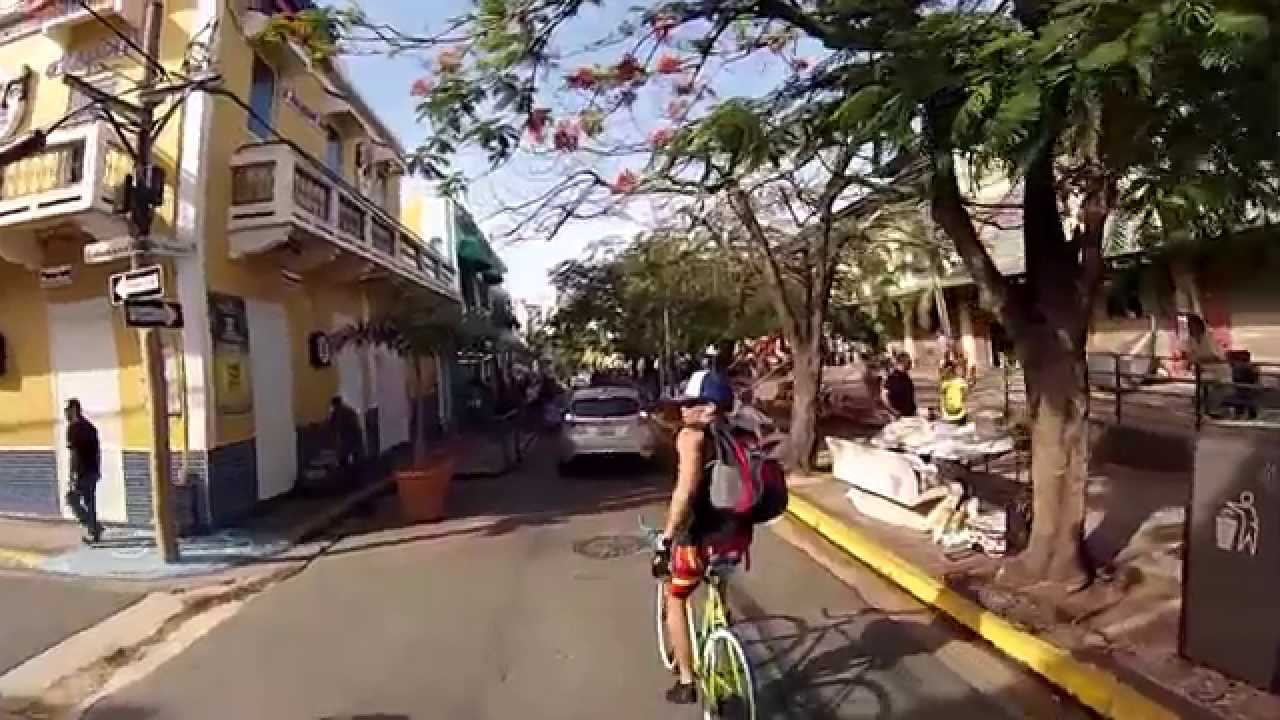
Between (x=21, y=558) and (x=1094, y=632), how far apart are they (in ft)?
36.0

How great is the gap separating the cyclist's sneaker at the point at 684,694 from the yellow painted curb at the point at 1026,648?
6.93 ft

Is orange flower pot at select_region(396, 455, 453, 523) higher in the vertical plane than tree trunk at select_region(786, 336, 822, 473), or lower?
lower

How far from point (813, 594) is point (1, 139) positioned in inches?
478

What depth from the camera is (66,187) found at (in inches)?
510

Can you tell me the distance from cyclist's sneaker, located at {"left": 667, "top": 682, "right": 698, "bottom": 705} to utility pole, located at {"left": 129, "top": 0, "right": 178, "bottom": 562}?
7.41 meters

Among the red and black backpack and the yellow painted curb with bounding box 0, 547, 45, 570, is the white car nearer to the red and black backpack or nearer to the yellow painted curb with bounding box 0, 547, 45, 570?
the yellow painted curb with bounding box 0, 547, 45, 570

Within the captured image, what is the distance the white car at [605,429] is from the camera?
68.8 ft

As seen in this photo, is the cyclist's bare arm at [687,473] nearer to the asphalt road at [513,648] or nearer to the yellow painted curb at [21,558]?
the asphalt road at [513,648]

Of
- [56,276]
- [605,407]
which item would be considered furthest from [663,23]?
[605,407]

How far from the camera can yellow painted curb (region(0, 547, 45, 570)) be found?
487 inches

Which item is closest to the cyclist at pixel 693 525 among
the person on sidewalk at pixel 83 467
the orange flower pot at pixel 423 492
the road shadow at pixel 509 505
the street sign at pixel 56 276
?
the road shadow at pixel 509 505

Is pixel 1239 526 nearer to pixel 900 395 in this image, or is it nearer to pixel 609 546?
pixel 609 546

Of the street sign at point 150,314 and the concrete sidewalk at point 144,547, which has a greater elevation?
the street sign at point 150,314

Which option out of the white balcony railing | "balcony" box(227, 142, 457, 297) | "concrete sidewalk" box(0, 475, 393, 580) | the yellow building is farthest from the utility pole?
"balcony" box(227, 142, 457, 297)
